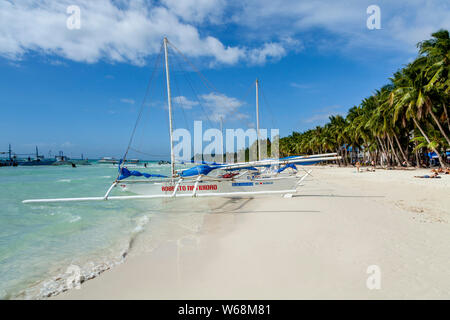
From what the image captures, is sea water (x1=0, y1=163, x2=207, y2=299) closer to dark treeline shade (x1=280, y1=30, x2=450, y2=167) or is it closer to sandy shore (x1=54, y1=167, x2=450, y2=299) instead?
sandy shore (x1=54, y1=167, x2=450, y2=299)

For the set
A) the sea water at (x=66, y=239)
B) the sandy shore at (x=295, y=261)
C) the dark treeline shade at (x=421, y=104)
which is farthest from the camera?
the dark treeline shade at (x=421, y=104)

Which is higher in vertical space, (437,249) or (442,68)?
(442,68)

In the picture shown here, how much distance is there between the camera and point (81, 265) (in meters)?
4.59

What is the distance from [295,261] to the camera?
13.2 ft

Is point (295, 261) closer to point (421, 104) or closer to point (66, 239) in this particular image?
point (66, 239)

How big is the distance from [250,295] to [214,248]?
198 centimetres

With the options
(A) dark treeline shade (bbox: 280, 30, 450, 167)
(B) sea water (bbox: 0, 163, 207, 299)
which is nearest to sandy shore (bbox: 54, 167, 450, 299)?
(B) sea water (bbox: 0, 163, 207, 299)

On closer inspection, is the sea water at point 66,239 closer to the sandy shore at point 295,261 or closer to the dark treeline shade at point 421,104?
the sandy shore at point 295,261

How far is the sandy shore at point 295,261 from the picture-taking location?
3.20m

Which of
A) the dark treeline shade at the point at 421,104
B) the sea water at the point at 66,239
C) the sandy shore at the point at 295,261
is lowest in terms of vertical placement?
the sea water at the point at 66,239

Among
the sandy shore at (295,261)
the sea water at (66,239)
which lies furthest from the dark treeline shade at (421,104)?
the sea water at (66,239)

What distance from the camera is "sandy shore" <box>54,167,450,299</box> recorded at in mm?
3199
